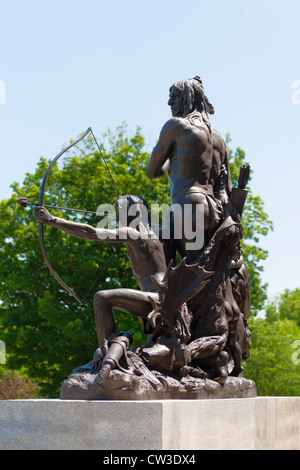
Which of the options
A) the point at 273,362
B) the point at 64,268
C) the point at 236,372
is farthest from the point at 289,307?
the point at 236,372

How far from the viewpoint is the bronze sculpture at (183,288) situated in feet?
23.0

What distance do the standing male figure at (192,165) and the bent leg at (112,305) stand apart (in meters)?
0.98

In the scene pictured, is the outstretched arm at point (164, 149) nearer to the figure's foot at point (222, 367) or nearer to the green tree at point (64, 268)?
the figure's foot at point (222, 367)

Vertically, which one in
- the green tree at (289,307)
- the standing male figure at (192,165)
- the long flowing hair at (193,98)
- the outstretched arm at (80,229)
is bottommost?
the outstretched arm at (80,229)

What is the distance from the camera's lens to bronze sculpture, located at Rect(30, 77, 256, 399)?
7.02 metres

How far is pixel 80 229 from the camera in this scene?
7.70 meters

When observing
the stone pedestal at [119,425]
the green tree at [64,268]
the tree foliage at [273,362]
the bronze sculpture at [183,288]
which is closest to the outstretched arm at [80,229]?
the bronze sculpture at [183,288]

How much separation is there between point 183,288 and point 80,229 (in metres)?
1.26

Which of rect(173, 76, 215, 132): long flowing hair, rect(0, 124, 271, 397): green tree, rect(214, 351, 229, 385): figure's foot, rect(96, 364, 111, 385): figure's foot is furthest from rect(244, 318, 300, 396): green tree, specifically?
rect(96, 364, 111, 385): figure's foot

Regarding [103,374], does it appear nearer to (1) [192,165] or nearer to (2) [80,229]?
(2) [80,229]

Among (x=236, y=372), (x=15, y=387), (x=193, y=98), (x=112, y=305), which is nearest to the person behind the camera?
(x=112, y=305)

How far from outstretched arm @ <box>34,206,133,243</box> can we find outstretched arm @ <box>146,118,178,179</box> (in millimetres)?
1238

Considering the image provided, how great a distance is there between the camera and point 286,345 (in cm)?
2800
